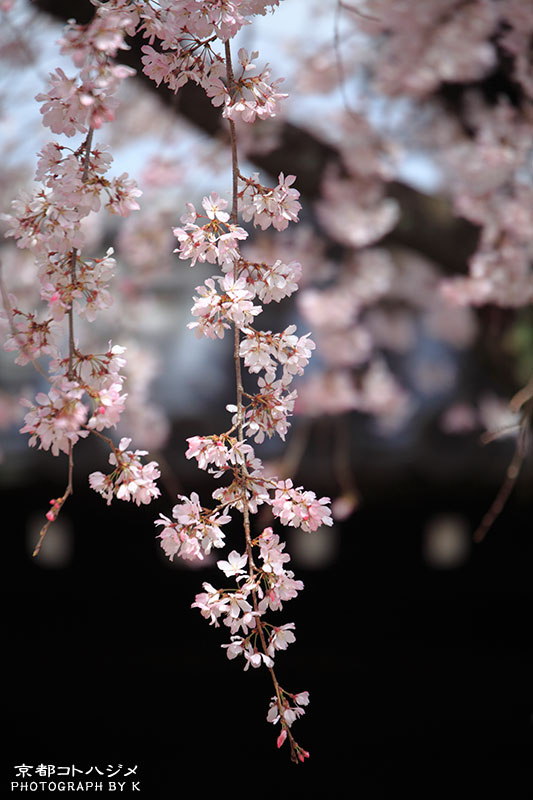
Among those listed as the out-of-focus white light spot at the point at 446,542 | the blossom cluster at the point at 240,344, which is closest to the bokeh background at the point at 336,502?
the out-of-focus white light spot at the point at 446,542

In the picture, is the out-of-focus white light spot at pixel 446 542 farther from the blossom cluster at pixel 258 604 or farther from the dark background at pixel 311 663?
the blossom cluster at pixel 258 604

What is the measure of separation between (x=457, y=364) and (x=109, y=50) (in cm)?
337

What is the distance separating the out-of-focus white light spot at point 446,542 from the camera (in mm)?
3078

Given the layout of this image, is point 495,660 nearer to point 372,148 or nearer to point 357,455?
point 357,455

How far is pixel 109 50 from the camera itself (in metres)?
0.52

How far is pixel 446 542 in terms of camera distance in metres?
3.15

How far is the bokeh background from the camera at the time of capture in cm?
194

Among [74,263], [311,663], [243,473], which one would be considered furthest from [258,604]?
[311,663]

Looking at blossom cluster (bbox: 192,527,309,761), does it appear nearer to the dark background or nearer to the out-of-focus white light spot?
the dark background

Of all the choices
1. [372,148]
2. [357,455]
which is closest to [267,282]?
[372,148]

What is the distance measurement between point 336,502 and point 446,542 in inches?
53.0

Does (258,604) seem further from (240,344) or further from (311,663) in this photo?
(311,663)

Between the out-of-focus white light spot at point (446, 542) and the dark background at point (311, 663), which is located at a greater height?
the out-of-focus white light spot at point (446, 542)

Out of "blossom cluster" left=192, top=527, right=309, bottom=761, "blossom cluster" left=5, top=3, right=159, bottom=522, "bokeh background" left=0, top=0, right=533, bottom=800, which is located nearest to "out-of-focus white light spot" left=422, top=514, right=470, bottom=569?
"bokeh background" left=0, top=0, right=533, bottom=800
